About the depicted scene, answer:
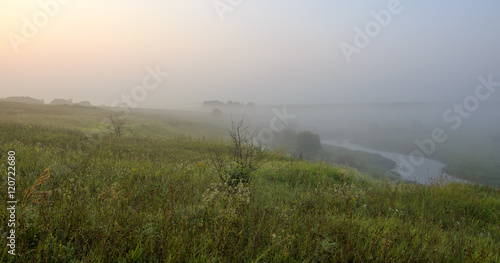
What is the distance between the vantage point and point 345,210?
5.75m

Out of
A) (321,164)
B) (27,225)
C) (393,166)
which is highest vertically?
(27,225)

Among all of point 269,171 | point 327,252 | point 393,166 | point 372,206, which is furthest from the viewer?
point 393,166

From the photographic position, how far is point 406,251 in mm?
3494

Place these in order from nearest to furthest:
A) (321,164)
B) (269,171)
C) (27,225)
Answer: (27,225) < (269,171) < (321,164)

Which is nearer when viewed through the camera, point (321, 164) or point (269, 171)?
point (269, 171)

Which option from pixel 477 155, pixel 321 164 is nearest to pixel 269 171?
pixel 321 164

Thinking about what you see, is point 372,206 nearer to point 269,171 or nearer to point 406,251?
point 406,251

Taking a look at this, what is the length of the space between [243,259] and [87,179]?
186 inches

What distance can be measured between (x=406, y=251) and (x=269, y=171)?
6995 mm

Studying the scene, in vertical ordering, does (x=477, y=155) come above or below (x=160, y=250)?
below

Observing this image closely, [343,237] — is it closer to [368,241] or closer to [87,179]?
[368,241]

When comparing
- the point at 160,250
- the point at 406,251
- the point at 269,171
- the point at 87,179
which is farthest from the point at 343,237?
the point at 269,171

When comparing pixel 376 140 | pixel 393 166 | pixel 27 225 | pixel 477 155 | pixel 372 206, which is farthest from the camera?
pixel 376 140

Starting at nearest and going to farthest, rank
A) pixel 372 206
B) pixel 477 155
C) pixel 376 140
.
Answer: pixel 372 206, pixel 477 155, pixel 376 140
